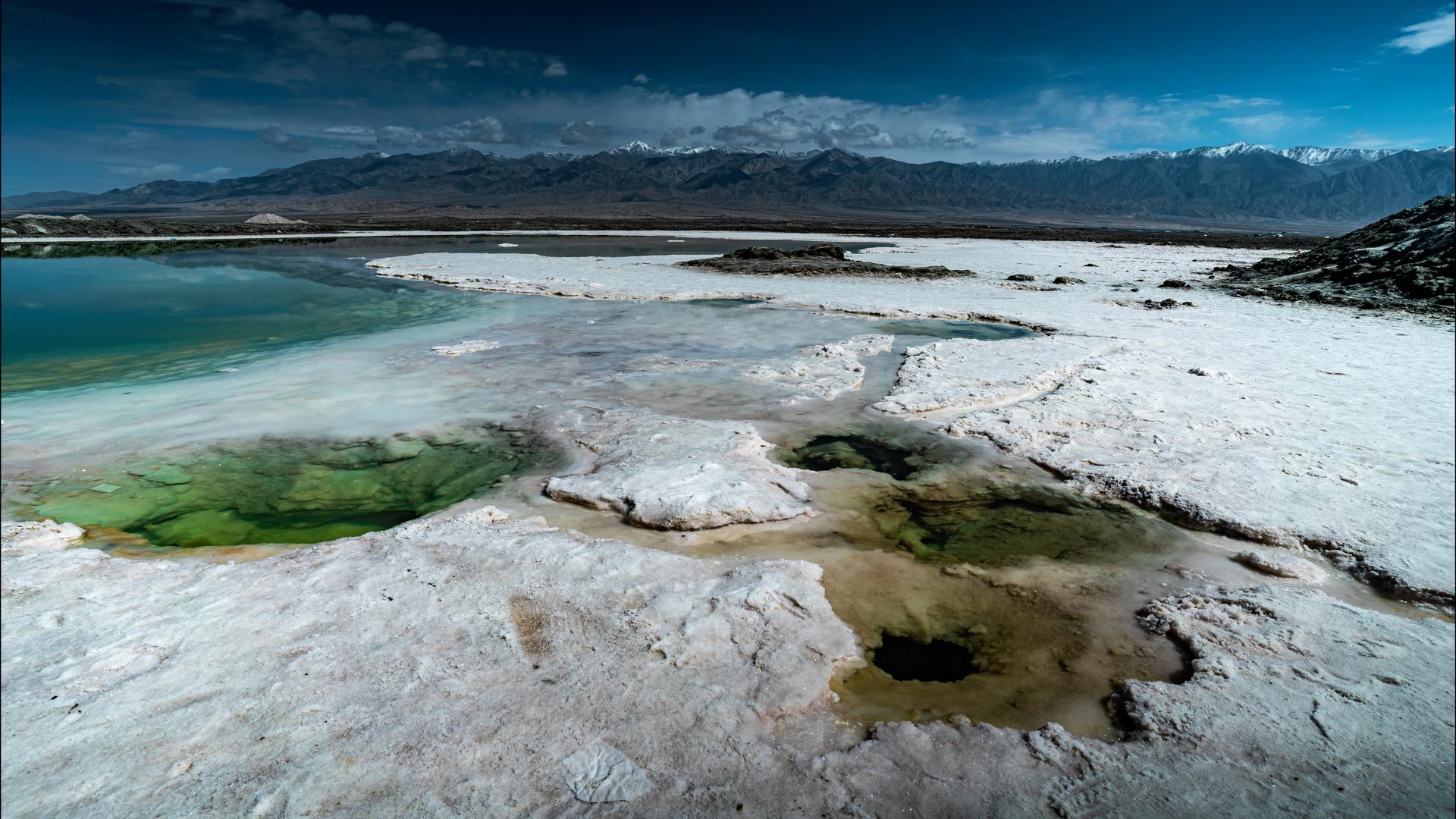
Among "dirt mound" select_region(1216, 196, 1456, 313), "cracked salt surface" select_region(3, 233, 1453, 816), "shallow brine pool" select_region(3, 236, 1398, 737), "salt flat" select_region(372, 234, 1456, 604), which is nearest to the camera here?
"cracked salt surface" select_region(3, 233, 1453, 816)

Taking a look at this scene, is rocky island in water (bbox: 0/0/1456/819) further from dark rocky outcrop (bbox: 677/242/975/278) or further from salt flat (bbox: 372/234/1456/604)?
dark rocky outcrop (bbox: 677/242/975/278)

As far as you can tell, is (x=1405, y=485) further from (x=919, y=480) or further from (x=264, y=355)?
(x=264, y=355)

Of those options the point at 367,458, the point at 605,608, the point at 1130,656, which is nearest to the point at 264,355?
the point at 367,458

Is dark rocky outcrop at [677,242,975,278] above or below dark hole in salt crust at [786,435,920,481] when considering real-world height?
above

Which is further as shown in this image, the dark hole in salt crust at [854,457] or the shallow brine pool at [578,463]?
the dark hole in salt crust at [854,457]

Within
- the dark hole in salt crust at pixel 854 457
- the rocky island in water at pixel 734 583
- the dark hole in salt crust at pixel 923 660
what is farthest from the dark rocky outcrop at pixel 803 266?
the dark hole in salt crust at pixel 923 660

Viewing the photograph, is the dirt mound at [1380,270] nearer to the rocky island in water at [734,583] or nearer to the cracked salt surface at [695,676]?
the rocky island in water at [734,583]

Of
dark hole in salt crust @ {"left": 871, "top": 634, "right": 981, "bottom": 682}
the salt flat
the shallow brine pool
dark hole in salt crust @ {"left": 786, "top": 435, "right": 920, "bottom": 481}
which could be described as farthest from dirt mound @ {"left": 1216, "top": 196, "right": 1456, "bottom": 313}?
dark hole in salt crust @ {"left": 871, "top": 634, "right": 981, "bottom": 682}

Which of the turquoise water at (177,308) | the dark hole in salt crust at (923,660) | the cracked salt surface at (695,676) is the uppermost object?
the turquoise water at (177,308)
